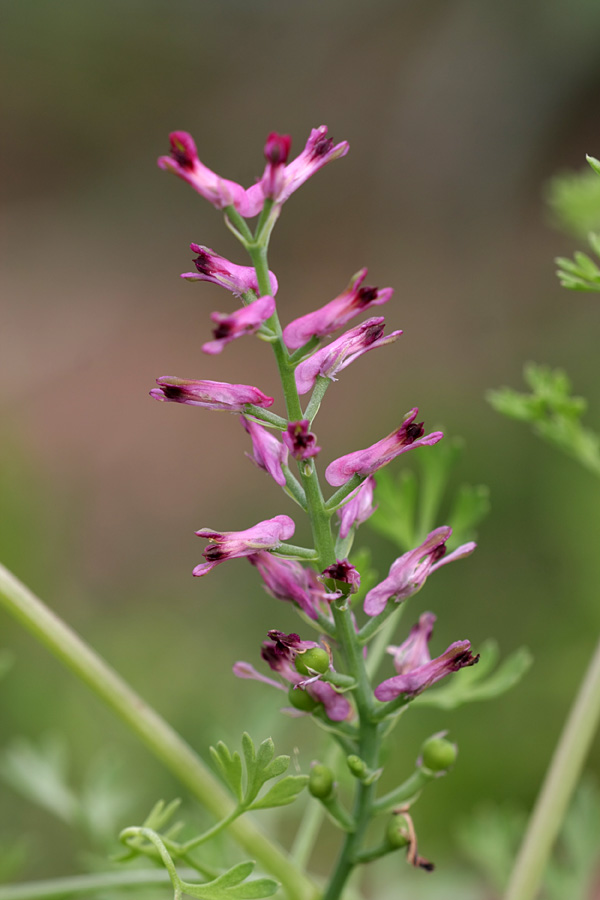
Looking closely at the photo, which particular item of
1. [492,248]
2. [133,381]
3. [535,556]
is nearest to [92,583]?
[133,381]

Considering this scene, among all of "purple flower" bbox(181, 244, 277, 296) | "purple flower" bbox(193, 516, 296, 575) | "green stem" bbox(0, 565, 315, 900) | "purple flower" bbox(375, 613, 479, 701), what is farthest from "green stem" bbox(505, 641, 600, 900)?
"purple flower" bbox(181, 244, 277, 296)

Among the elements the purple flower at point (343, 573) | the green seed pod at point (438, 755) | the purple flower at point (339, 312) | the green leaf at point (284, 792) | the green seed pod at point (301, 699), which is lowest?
the green seed pod at point (438, 755)

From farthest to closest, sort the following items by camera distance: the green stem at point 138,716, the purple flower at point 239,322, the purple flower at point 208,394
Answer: the green stem at point 138,716
the purple flower at point 208,394
the purple flower at point 239,322

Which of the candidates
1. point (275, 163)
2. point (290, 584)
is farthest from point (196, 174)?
point (290, 584)

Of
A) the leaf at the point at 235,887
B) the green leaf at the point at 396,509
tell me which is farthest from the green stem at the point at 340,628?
the green leaf at the point at 396,509

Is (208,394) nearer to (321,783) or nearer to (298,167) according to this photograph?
(298,167)

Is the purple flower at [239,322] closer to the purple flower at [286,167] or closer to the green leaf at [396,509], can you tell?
the purple flower at [286,167]
